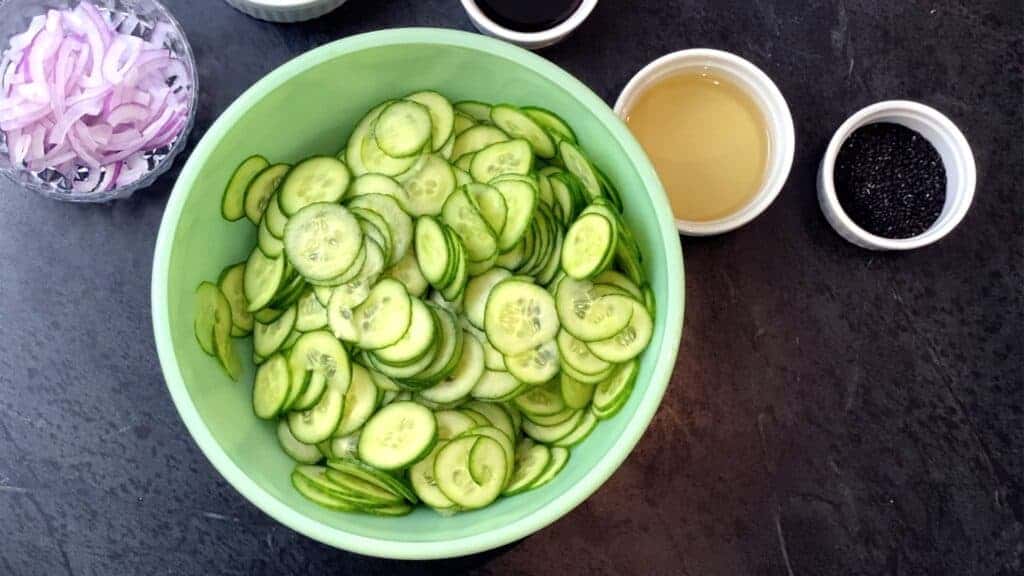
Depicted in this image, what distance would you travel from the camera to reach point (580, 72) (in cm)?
136

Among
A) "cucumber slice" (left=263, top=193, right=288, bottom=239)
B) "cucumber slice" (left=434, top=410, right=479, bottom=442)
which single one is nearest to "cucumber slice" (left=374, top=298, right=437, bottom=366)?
"cucumber slice" (left=434, top=410, right=479, bottom=442)

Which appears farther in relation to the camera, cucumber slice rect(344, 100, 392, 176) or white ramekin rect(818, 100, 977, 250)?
white ramekin rect(818, 100, 977, 250)

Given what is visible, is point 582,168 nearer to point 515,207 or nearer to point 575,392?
point 515,207

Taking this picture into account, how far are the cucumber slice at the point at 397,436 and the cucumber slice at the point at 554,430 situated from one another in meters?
0.14

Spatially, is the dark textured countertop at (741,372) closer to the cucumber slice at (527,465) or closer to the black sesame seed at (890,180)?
the black sesame seed at (890,180)

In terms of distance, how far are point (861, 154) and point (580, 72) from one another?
0.42 meters

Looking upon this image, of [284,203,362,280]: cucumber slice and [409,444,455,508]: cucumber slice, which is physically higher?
[284,203,362,280]: cucumber slice

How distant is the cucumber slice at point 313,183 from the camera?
1.11 m

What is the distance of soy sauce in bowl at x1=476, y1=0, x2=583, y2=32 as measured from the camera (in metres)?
1.31

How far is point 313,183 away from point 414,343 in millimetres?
250


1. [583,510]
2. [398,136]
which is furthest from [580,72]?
[583,510]

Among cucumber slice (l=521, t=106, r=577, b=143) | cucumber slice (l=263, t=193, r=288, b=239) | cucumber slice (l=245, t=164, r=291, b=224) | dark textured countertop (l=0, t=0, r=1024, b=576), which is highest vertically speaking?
cucumber slice (l=521, t=106, r=577, b=143)

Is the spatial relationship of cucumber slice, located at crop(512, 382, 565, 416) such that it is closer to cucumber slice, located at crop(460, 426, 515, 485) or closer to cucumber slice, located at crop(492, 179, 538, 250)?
cucumber slice, located at crop(460, 426, 515, 485)

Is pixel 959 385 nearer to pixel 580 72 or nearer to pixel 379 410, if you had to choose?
pixel 580 72
